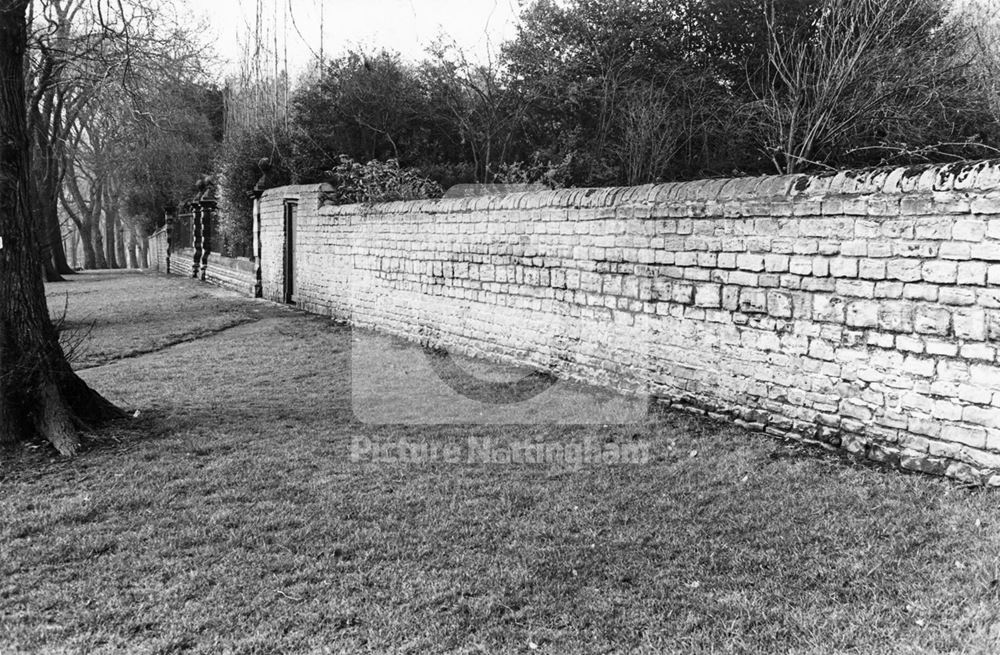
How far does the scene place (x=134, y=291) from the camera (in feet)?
55.7

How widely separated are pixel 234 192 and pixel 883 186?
59.9 feet

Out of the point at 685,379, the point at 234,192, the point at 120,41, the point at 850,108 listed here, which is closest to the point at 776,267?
the point at 685,379

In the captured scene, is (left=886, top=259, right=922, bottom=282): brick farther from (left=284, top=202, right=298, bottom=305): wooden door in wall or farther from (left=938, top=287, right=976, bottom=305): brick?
(left=284, top=202, right=298, bottom=305): wooden door in wall

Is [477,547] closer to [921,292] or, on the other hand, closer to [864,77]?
[921,292]

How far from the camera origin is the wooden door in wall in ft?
44.2

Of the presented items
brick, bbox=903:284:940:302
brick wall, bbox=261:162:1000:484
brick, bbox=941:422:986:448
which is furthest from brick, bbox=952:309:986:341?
brick, bbox=941:422:986:448

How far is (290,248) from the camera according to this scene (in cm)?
1367

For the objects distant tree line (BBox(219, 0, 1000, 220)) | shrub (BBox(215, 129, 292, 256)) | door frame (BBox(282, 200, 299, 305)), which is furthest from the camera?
shrub (BBox(215, 129, 292, 256))

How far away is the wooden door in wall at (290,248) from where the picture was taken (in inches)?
530

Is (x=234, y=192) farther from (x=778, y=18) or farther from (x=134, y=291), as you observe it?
(x=778, y=18)

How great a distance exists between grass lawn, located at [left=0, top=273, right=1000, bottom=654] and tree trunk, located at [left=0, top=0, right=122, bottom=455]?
28cm

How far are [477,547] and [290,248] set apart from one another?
1132cm

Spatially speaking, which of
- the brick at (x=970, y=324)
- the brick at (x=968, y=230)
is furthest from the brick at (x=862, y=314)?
the brick at (x=968, y=230)

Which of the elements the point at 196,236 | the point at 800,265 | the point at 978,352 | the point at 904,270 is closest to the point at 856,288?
the point at 904,270
